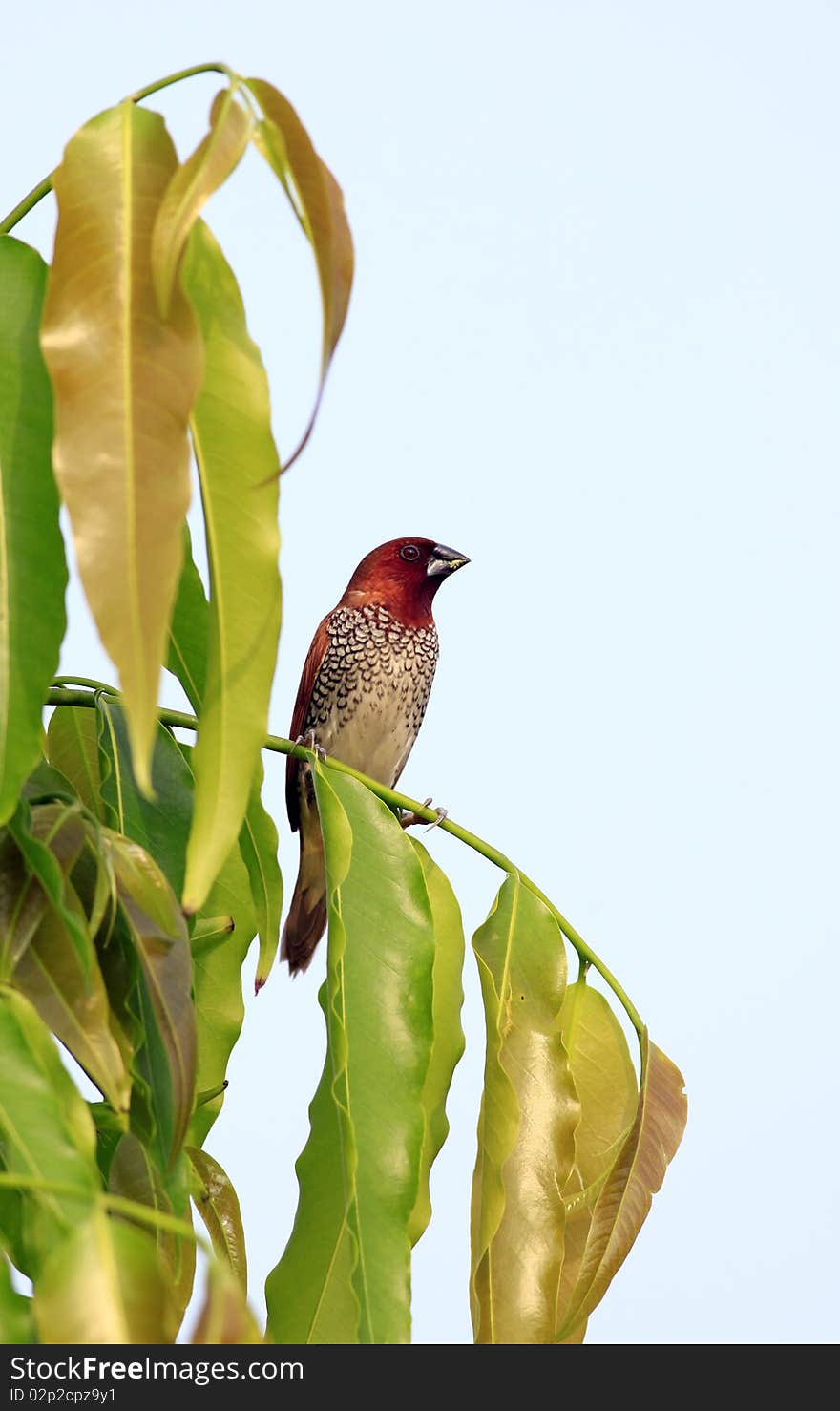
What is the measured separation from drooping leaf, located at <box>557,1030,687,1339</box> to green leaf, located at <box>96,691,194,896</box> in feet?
2.49

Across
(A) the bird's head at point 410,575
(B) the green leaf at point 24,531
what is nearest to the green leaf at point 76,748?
(B) the green leaf at point 24,531

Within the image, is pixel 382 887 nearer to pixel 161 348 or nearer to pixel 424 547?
pixel 161 348

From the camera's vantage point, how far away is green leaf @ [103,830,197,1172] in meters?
1.83

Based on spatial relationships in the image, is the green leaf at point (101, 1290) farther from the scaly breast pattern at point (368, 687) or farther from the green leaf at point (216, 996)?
the scaly breast pattern at point (368, 687)

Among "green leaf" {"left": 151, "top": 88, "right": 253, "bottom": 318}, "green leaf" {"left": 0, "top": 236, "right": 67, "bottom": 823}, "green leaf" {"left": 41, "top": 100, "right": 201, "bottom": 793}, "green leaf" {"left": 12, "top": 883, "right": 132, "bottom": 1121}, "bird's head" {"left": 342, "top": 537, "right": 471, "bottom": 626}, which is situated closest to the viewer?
"green leaf" {"left": 41, "top": 100, "right": 201, "bottom": 793}

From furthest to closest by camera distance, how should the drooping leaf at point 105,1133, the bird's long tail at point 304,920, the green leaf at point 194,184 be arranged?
the bird's long tail at point 304,920, the drooping leaf at point 105,1133, the green leaf at point 194,184

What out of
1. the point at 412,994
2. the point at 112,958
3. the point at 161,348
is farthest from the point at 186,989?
the point at 161,348

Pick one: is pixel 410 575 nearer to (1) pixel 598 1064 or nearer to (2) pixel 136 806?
(1) pixel 598 1064

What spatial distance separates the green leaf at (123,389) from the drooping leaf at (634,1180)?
1.10m

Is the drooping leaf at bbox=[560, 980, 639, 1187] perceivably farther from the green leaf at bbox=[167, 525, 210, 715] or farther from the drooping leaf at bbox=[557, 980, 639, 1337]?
the green leaf at bbox=[167, 525, 210, 715]

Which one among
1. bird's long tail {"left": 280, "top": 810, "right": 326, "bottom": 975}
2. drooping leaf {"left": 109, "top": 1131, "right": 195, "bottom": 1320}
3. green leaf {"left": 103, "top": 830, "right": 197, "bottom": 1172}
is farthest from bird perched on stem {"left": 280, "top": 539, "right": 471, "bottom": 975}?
green leaf {"left": 103, "top": 830, "right": 197, "bottom": 1172}

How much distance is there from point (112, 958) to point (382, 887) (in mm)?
A: 406

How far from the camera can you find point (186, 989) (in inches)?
74.9

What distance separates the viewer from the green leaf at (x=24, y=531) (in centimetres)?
173
